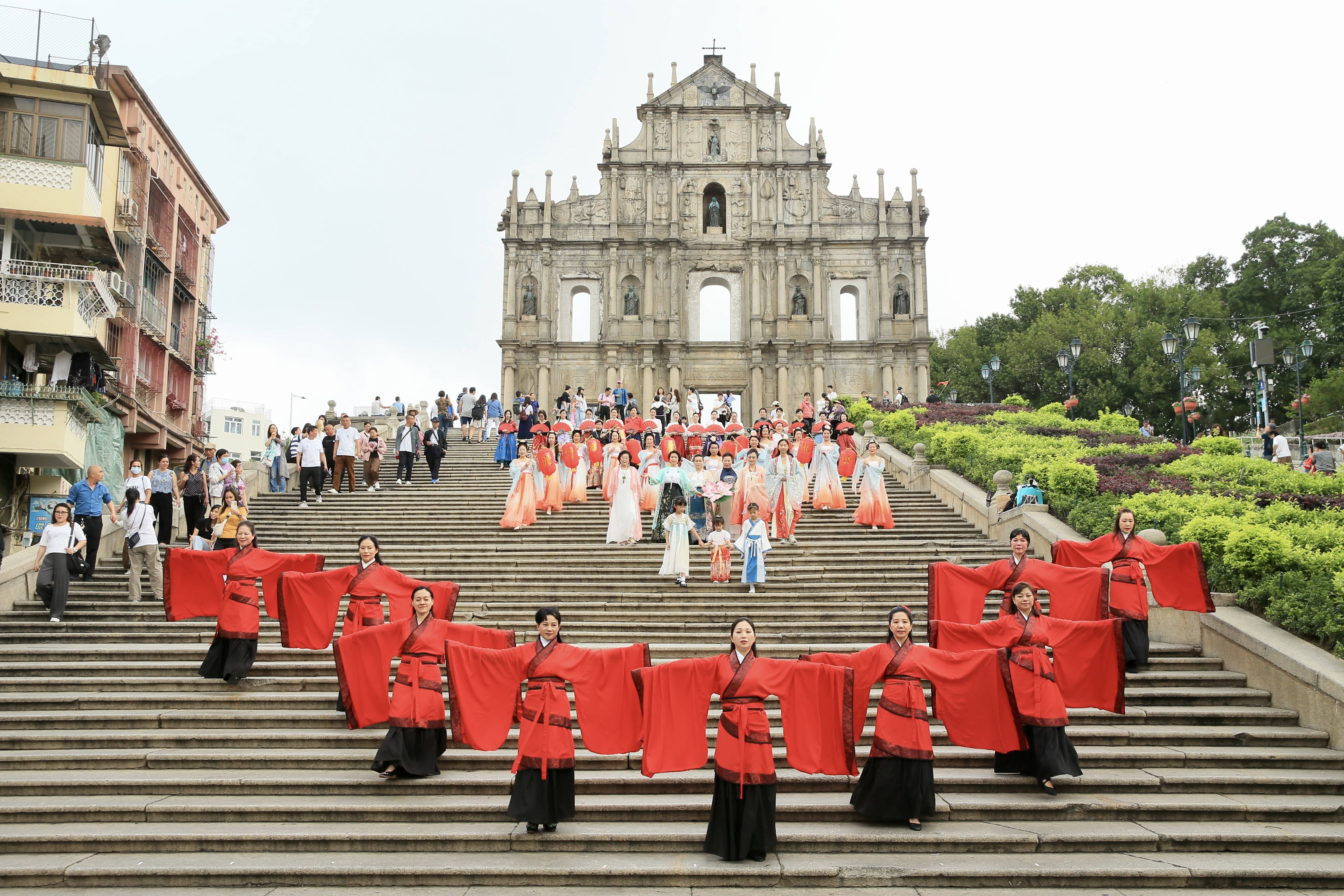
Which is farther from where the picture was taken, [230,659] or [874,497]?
[874,497]

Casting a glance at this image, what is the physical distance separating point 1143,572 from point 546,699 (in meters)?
6.58

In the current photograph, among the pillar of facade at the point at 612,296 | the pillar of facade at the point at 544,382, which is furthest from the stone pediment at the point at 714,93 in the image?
the pillar of facade at the point at 544,382

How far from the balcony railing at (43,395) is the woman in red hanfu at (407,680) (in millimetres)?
13836

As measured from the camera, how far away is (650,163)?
41.0 meters

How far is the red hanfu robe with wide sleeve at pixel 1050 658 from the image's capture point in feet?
24.7

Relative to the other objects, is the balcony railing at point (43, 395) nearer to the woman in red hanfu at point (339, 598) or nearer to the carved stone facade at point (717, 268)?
the woman in red hanfu at point (339, 598)

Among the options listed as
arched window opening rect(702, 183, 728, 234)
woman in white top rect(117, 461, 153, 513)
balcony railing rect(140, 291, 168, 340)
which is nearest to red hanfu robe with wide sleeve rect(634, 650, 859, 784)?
woman in white top rect(117, 461, 153, 513)

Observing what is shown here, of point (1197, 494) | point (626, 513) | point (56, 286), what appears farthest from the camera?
point (56, 286)

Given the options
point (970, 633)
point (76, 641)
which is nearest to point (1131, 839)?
point (970, 633)

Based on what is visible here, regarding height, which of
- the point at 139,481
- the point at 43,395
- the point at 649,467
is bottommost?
the point at 139,481

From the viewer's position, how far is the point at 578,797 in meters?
7.54

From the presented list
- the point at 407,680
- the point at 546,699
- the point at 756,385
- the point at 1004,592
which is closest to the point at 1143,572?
the point at 1004,592

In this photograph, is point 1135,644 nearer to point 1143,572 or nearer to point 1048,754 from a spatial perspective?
point 1143,572

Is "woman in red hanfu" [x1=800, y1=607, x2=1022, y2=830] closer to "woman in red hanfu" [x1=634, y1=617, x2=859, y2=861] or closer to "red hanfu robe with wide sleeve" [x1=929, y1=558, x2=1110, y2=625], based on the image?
"woman in red hanfu" [x1=634, y1=617, x2=859, y2=861]
